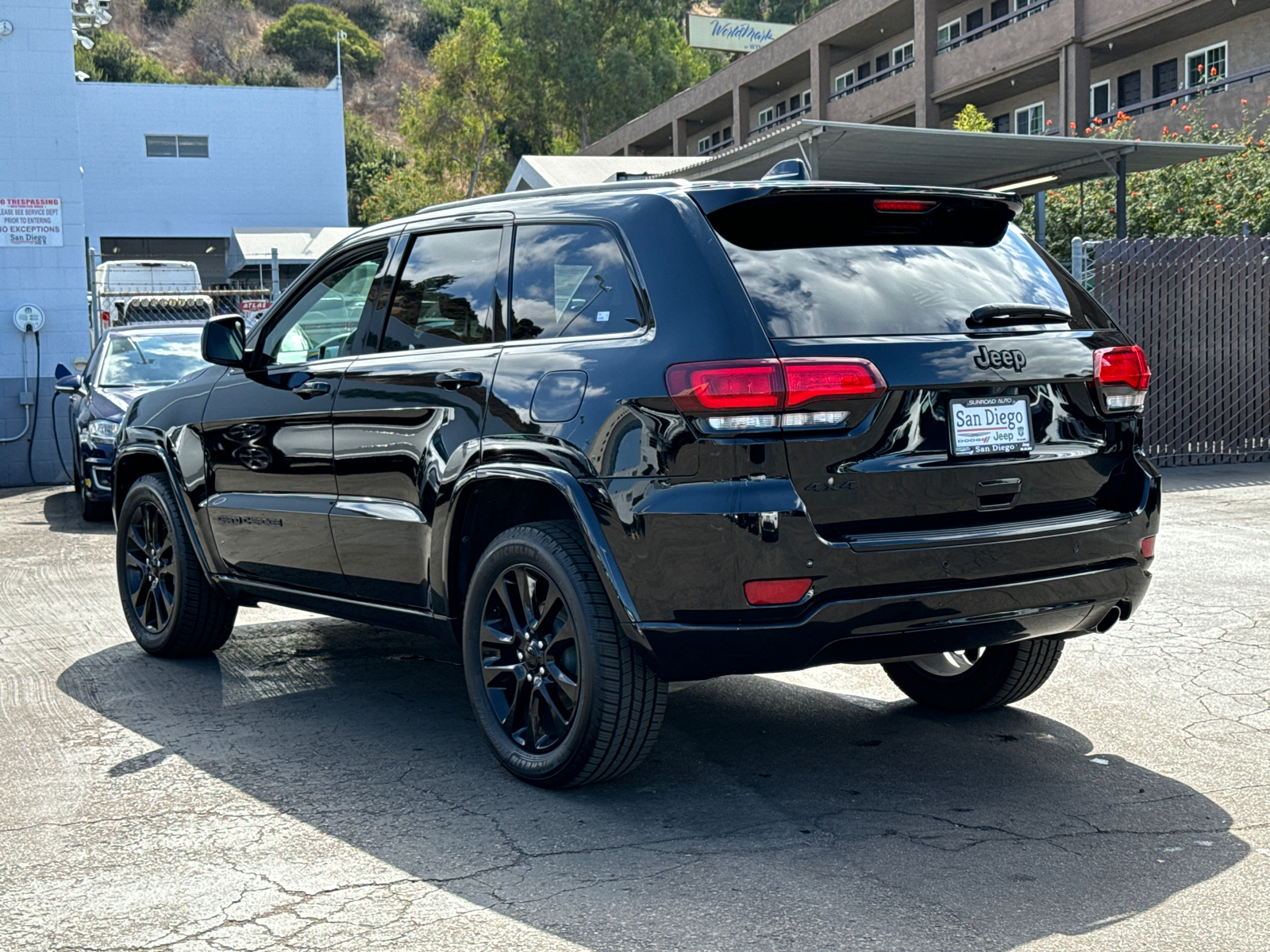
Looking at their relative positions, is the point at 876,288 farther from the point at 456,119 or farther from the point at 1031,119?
the point at 456,119

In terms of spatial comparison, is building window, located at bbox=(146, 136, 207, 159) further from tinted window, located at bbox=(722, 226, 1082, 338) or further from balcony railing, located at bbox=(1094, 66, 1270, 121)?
tinted window, located at bbox=(722, 226, 1082, 338)

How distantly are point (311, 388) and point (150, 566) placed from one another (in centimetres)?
176

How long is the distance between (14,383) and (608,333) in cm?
1334

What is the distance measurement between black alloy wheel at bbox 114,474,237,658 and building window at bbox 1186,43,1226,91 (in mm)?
27517

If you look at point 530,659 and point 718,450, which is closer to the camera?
point 718,450

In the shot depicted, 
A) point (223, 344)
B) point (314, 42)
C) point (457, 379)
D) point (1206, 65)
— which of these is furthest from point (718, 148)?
point (314, 42)

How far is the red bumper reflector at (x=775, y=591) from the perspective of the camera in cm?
381

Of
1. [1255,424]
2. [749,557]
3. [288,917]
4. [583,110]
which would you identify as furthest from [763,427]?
[583,110]

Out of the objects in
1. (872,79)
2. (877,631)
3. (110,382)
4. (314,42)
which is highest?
(314,42)

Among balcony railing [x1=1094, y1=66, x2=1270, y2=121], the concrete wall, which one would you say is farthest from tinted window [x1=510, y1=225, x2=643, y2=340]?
balcony railing [x1=1094, y1=66, x2=1270, y2=121]

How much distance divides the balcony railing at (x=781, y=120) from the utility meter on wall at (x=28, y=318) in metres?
32.8

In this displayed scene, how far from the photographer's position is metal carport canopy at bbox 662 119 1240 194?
13930 millimetres

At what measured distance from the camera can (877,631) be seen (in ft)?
12.9

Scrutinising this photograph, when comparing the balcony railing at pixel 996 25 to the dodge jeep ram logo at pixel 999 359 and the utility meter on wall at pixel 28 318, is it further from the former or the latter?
the dodge jeep ram logo at pixel 999 359
